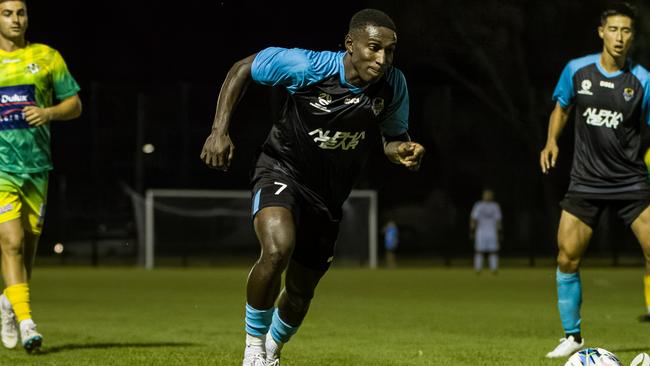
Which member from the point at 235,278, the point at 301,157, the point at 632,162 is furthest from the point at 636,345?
the point at 235,278

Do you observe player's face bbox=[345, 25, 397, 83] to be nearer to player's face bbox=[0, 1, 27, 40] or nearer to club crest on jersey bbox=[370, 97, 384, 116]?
club crest on jersey bbox=[370, 97, 384, 116]

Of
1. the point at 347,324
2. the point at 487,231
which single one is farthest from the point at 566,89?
the point at 487,231

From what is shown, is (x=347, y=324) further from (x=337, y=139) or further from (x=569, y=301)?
(x=337, y=139)

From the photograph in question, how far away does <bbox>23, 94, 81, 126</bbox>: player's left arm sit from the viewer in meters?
8.40

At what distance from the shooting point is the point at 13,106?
8.55 m

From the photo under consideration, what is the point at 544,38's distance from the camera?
127 feet

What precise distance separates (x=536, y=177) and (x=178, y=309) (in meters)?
22.0

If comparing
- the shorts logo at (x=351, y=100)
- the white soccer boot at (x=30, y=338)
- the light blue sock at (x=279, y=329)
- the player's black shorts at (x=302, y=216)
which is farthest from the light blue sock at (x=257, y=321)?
the white soccer boot at (x=30, y=338)

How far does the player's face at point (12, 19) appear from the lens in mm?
8477

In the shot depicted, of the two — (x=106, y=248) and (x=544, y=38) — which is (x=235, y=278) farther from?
(x=544, y=38)

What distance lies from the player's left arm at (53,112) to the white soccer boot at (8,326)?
4.52ft

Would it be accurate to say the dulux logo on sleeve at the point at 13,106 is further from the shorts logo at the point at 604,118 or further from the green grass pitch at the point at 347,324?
the shorts logo at the point at 604,118

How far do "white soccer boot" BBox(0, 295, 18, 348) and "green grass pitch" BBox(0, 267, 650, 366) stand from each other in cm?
20

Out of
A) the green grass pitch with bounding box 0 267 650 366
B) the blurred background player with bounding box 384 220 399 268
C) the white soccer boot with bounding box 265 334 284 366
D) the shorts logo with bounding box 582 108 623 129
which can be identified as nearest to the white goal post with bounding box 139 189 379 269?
the blurred background player with bounding box 384 220 399 268
